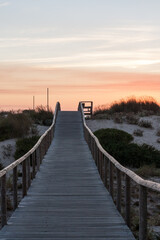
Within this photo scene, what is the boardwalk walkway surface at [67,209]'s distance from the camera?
7217mm

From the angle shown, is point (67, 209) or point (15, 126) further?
point (15, 126)

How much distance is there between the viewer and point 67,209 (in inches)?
360

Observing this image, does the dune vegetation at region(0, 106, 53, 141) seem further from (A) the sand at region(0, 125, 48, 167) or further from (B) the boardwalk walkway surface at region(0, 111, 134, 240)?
(B) the boardwalk walkway surface at region(0, 111, 134, 240)

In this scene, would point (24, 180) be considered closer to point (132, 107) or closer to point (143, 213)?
point (143, 213)

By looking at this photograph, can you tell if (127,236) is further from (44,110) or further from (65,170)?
(44,110)

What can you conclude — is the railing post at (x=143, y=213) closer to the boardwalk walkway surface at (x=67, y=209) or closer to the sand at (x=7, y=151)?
the boardwalk walkway surface at (x=67, y=209)

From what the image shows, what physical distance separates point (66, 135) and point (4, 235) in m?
22.2

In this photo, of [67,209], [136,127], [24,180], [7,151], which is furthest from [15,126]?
[67,209]

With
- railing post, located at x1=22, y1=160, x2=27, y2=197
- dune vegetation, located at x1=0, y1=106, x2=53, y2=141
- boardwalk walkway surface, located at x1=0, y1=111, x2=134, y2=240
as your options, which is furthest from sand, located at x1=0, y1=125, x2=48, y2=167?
railing post, located at x1=22, y1=160, x2=27, y2=197

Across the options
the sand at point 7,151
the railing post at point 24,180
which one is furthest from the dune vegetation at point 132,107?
the railing post at point 24,180

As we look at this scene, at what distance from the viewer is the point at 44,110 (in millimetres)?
41219

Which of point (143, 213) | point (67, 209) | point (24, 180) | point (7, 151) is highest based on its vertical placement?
point (143, 213)

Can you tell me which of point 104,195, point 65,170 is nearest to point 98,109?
point 65,170

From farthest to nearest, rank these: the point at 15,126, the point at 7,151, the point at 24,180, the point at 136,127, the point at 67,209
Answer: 1. the point at 136,127
2. the point at 15,126
3. the point at 7,151
4. the point at 24,180
5. the point at 67,209
